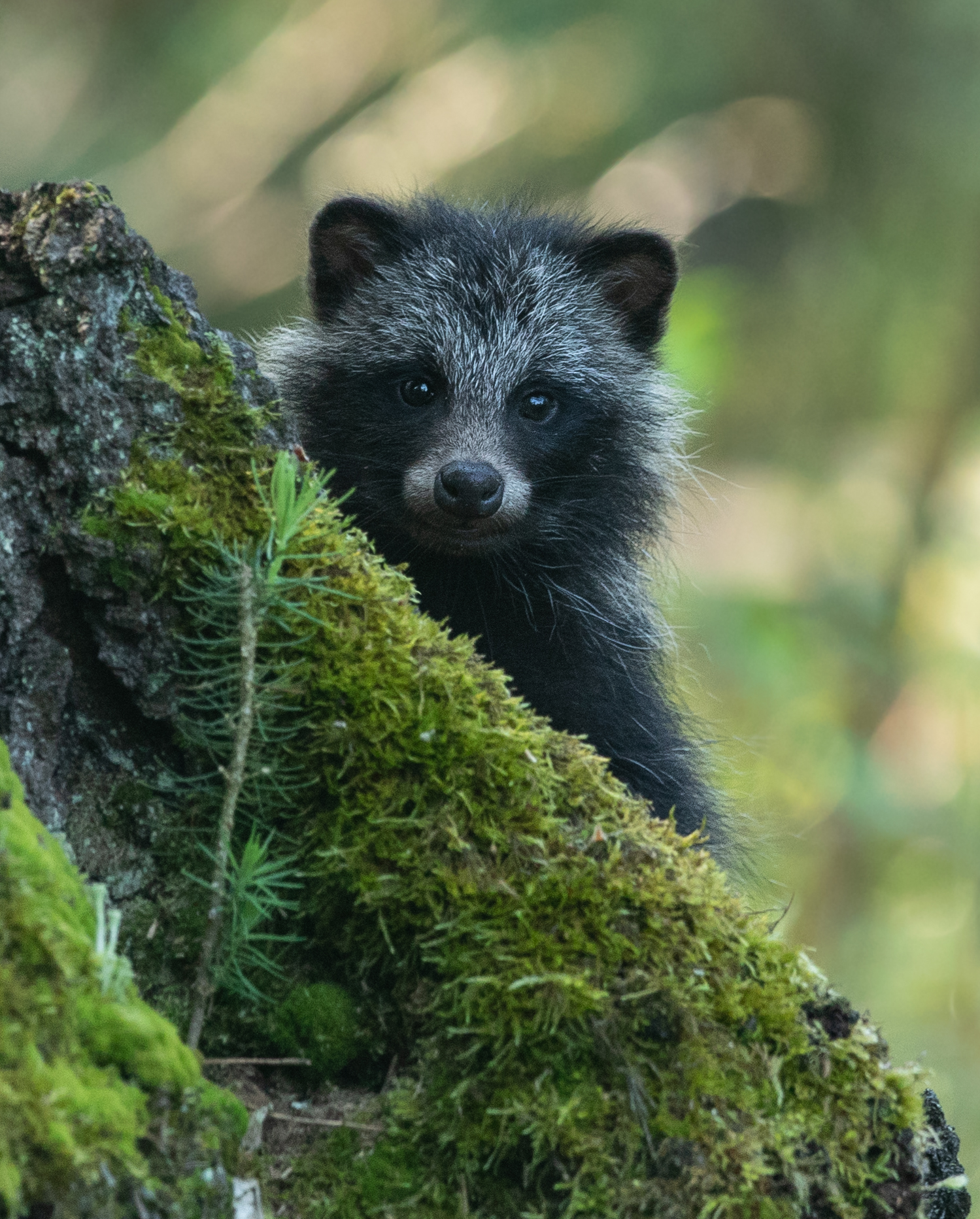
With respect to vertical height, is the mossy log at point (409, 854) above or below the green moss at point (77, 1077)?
above

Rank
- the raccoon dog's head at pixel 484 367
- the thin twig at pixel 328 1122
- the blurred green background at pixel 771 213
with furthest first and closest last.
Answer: the blurred green background at pixel 771 213
the raccoon dog's head at pixel 484 367
the thin twig at pixel 328 1122

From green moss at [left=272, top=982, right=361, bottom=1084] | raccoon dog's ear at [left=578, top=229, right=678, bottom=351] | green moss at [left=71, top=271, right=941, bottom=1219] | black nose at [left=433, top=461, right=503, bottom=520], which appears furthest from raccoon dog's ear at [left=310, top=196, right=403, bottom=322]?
green moss at [left=272, top=982, right=361, bottom=1084]

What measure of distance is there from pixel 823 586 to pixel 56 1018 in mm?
9040

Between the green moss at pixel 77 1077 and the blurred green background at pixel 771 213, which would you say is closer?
the green moss at pixel 77 1077

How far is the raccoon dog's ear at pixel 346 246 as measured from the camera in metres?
5.11

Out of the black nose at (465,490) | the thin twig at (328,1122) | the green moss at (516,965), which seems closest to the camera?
the green moss at (516,965)

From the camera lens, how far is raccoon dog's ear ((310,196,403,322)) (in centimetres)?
511

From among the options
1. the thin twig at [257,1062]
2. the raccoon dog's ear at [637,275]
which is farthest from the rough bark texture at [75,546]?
the raccoon dog's ear at [637,275]

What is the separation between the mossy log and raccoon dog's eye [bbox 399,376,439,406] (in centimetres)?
217

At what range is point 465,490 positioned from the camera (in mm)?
4309

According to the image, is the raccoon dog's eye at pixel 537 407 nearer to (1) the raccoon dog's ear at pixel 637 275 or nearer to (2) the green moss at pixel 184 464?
(1) the raccoon dog's ear at pixel 637 275

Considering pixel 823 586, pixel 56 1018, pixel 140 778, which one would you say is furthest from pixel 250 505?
pixel 823 586

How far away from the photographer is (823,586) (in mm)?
10078

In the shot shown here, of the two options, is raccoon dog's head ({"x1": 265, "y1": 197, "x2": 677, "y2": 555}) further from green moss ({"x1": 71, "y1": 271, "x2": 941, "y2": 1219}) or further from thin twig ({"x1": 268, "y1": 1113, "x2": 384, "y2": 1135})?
thin twig ({"x1": 268, "y1": 1113, "x2": 384, "y2": 1135})
